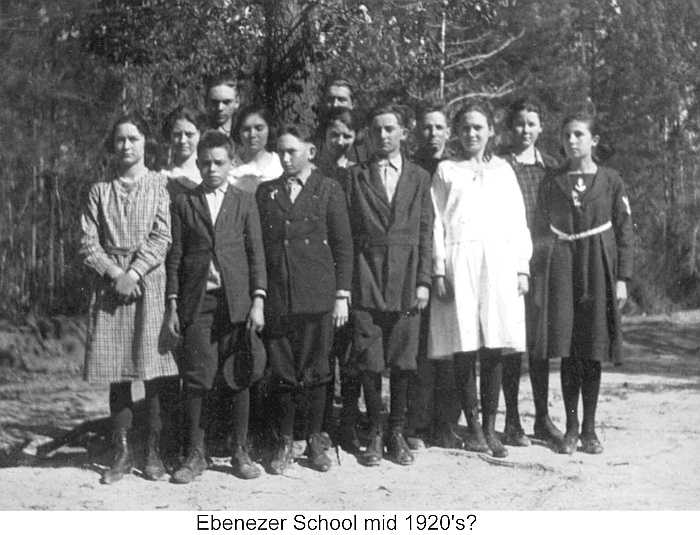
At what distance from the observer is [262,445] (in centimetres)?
536

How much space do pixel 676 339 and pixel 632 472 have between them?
295 inches

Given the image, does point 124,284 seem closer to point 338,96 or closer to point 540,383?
point 338,96

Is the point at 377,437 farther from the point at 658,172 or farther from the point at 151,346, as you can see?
the point at 658,172

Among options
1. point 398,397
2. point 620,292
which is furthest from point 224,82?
point 620,292

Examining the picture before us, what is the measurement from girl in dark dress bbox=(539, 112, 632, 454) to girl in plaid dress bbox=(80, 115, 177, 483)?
6.78 ft

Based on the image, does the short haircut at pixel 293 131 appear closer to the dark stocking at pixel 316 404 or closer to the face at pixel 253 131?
the face at pixel 253 131

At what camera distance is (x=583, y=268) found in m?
5.52

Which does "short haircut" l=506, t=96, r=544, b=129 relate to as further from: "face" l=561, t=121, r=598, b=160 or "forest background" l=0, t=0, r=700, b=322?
"forest background" l=0, t=0, r=700, b=322

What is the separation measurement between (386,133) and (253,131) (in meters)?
0.70

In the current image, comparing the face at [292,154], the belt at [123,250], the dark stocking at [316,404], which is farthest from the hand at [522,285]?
the belt at [123,250]

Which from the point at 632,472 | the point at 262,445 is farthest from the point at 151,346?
the point at 632,472

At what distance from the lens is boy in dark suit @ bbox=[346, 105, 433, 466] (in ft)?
17.0

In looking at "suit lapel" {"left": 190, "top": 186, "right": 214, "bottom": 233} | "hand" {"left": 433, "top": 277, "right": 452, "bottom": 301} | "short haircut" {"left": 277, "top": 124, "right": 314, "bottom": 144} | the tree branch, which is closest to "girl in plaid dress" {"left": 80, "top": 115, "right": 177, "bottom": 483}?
"suit lapel" {"left": 190, "top": 186, "right": 214, "bottom": 233}

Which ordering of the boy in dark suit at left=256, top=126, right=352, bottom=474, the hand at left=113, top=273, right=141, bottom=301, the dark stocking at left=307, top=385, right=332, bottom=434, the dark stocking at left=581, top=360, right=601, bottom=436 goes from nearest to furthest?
1. the hand at left=113, top=273, right=141, bottom=301
2. the boy in dark suit at left=256, top=126, right=352, bottom=474
3. the dark stocking at left=307, top=385, right=332, bottom=434
4. the dark stocking at left=581, top=360, right=601, bottom=436
